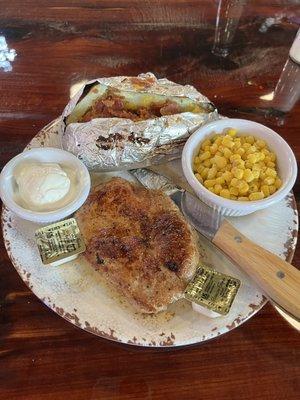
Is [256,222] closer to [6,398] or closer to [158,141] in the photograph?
[158,141]

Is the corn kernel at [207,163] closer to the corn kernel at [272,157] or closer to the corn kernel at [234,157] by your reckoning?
the corn kernel at [234,157]

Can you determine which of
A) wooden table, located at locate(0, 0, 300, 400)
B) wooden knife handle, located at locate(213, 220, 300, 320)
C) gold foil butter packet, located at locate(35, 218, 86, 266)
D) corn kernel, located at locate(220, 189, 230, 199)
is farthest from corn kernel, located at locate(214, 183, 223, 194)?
gold foil butter packet, located at locate(35, 218, 86, 266)

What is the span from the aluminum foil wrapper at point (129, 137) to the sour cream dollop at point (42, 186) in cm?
14

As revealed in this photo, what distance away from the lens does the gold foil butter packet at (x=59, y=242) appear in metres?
1.13

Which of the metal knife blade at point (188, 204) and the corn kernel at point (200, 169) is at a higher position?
the corn kernel at point (200, 169)

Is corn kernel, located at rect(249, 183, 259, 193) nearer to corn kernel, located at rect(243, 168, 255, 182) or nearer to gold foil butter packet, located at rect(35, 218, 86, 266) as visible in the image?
corn kernel, located at rect(243, 168, 255, 182)

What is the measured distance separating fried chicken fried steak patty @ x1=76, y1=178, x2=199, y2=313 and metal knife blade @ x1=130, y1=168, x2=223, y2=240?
6 cm

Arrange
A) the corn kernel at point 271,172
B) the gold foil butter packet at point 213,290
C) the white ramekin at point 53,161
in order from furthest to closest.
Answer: the corn kernel at point 271,172 → the white ramekin at point 53,161 → the gold foil butter packet at point 213,290

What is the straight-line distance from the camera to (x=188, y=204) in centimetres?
132

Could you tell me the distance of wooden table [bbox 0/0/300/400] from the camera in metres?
1.05

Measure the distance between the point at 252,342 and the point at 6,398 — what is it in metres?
0.65

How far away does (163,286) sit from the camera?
3.61ft

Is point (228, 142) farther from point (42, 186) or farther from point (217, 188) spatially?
point (42, 186)

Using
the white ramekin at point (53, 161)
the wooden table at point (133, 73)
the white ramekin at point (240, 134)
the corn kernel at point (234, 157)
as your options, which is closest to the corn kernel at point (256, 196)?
the white ramekin at point (240, 134)
